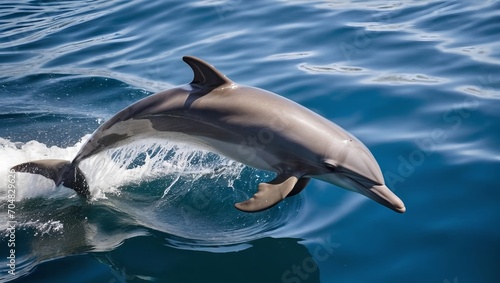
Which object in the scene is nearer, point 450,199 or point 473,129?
point 450,199

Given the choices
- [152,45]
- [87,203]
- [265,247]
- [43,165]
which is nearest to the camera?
[265,247]

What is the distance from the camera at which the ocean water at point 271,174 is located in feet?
18.7

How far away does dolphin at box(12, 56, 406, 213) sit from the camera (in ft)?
19.2

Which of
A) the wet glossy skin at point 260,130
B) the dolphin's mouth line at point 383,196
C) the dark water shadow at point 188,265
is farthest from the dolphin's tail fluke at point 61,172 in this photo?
the dolphin's mouth line at point 383,196

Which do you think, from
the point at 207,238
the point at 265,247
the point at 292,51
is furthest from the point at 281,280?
the point at 292,51

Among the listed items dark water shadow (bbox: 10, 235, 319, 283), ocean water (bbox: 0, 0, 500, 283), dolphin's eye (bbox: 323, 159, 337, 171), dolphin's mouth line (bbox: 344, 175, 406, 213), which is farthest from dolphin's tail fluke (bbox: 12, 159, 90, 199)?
dolphin's mouth line (bbox: 344, 175, 406, 213)

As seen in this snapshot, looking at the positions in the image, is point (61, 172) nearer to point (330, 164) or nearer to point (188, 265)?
point (188, 265)

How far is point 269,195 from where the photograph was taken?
5.70m

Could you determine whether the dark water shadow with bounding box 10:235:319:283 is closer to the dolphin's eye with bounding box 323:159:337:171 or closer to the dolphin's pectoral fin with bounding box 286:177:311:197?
the dolphin's pectoral fin with bounding box 286:177:311:197

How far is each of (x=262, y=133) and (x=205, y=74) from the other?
0.82 metres

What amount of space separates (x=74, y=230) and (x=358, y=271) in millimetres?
2871

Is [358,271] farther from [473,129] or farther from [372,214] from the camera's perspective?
[473,129]

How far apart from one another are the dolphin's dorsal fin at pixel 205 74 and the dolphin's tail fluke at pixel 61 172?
1965mm

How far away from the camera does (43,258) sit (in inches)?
234
